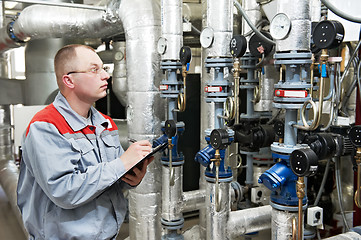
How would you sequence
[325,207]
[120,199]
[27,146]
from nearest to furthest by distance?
[27,146]
[120,199]
[325,207]

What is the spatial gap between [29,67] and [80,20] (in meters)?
1.25

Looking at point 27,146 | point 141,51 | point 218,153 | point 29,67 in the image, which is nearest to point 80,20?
point 141,51

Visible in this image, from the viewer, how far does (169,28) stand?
2.41 m

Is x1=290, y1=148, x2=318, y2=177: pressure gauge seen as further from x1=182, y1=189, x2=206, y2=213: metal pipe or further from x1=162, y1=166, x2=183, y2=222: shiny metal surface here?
x1=182, y1=189, x2=206, y2=213: metal pipe

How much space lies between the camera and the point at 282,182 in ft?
5.10

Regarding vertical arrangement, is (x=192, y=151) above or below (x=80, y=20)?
below

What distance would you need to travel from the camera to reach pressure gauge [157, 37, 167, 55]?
7.76ft

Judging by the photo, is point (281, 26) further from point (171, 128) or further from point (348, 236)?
point (348, 236)

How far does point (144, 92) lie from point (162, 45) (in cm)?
Result: 37

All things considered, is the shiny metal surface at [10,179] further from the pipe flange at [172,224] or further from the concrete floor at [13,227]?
the pipe flange at [172,224]

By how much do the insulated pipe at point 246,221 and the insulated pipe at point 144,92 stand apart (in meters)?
0.61

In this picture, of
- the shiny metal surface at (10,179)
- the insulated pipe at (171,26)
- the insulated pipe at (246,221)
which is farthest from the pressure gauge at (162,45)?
the shiny metal surface at (10,179)

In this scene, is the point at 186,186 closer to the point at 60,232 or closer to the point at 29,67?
the point at 29,67

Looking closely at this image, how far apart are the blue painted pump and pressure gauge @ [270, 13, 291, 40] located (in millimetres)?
564
